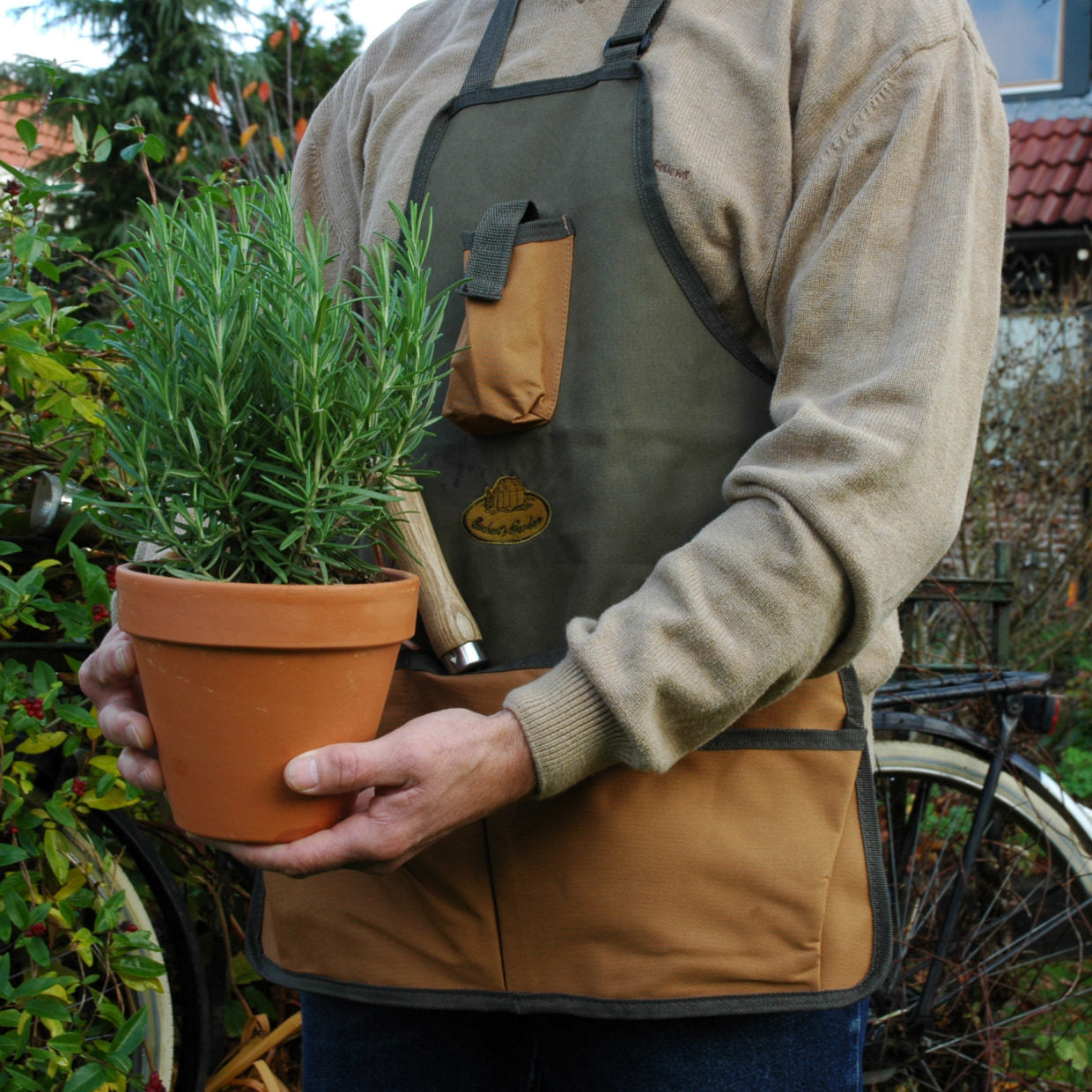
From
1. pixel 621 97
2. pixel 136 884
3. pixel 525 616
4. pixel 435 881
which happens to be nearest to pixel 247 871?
pixel 136 884

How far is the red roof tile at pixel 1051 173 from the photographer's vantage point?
7953 millimetres

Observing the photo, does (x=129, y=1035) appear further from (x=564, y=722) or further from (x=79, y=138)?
(x=79, y=138)

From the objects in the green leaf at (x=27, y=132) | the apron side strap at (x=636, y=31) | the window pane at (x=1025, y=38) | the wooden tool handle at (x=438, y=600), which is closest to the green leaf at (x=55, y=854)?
the wooden tool handle at (x=438, y=600)

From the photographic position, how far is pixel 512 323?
46.4 inches

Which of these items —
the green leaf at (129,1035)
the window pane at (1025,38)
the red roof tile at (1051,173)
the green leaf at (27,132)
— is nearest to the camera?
the green leaf at (129,1035)

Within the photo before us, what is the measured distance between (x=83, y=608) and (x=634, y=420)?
98 cm

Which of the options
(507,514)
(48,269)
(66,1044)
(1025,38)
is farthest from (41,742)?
(1025,38)

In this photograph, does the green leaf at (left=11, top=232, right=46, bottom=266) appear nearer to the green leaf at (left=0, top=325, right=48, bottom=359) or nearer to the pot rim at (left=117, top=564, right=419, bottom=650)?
the green leaf at (left=0, top=325, right=48, bottom=359)

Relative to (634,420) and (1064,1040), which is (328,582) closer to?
(634,420)

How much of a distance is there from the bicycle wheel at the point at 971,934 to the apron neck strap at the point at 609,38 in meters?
1.85

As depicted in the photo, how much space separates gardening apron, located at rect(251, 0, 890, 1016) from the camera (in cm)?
110

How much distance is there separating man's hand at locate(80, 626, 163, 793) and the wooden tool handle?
0.30 metres

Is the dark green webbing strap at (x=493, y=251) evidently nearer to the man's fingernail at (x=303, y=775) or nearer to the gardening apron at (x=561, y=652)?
the gardening apron at (x=561, y=652)

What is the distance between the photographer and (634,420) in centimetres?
115
